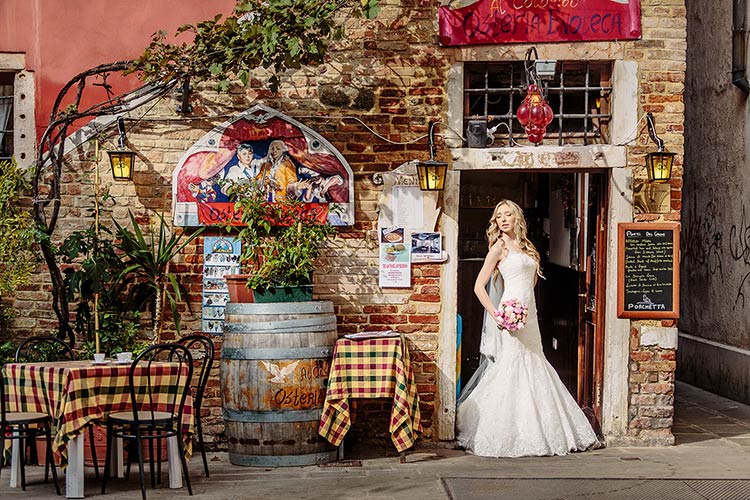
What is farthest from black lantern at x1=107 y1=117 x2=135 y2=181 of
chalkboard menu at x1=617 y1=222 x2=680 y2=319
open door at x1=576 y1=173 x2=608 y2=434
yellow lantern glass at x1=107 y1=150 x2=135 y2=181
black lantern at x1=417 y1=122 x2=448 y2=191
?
chalkboard menu at x1=617 y1=222 x2=680 y2=319

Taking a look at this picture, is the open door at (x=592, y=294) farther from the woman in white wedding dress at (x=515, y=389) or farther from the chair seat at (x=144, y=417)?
the chair seat at (x=144, y=417)

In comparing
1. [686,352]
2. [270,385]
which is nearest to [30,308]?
[270,385]

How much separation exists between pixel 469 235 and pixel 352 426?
3.15 metres

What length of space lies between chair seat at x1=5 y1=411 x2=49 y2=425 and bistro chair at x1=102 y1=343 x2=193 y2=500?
1.51 feet

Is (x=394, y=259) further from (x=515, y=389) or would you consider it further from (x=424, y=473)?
(x=424, y=473)

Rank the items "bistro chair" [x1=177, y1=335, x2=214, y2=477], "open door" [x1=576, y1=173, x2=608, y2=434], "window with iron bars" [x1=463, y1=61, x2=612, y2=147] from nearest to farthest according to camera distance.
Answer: "bistro chair" [x1=177, y1=335, x2=214, y2=477] < "window with iron bars" [x1=463, y1=61, x2=612, y2=147] < "open door" [x1=576, y1=173, x2=608, y2=434]

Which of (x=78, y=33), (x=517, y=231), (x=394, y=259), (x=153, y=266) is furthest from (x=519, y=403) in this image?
(x=78, y=33)

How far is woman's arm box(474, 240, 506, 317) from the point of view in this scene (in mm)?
8000

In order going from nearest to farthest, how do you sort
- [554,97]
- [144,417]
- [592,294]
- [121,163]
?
1. [144,417]
2. [121,163]
3. [554,97]
4. [592,294]

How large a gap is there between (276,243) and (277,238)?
1.19 ft

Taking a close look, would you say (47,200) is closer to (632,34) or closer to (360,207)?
(360,207)

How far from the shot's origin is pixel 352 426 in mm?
8102

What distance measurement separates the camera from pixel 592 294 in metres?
8.55

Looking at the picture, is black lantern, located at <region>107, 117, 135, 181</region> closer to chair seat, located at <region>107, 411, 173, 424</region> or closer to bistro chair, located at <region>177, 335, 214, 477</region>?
bistro chair, located at <region>177, 335, 214, 477</region>
